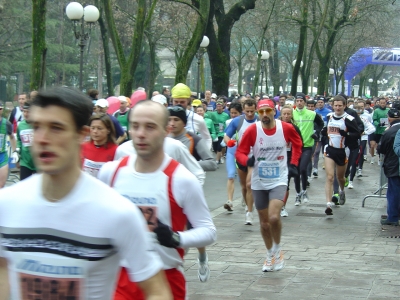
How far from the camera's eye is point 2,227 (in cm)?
278

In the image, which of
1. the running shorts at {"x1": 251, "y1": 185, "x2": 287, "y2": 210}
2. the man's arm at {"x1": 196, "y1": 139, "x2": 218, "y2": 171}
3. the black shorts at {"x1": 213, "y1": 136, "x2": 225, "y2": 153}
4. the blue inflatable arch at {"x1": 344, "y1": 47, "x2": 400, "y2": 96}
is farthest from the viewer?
the blue inflatable arch at {"x1": 344, "y1": 47, "x2": 400, "y2": 96}

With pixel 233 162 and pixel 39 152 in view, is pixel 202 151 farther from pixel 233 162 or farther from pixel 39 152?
pixel 233 162

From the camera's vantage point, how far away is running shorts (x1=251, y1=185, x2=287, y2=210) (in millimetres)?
8250

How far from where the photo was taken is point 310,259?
9.05m

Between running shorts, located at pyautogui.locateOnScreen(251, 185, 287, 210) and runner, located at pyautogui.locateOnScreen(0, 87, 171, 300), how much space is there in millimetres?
5551

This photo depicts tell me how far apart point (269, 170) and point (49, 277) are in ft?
19.1

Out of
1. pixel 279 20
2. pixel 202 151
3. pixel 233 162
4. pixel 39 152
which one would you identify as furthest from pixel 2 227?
pixel 279 20

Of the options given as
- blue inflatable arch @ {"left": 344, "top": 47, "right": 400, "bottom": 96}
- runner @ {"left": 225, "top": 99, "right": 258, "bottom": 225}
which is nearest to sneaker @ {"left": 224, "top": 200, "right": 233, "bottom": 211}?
runner @ {"left": 225, "top": 99, "right": 258, "bottom": 225}

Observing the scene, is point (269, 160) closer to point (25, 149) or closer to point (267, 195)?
point (267, 195)

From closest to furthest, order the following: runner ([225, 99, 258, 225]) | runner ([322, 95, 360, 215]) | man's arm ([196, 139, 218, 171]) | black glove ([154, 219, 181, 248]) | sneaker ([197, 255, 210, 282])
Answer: black glove ([154, 219, 181, 248])
sneaker ([197, 255, 210, 282])
man's arm ([196, 139, 218, 171])
runner ([225, 99, 258, 225])
runner ([322, 95, 360, 215])

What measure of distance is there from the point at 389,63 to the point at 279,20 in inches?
815

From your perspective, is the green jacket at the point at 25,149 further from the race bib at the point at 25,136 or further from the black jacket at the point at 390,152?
the black jacket at the point at 390,152

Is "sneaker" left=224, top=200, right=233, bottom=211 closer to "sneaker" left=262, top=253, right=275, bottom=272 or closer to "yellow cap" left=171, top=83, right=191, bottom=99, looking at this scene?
"sneaker" left=262, top=253, right=275, bottom=272

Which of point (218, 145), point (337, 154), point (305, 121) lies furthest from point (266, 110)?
point (218, 145)
